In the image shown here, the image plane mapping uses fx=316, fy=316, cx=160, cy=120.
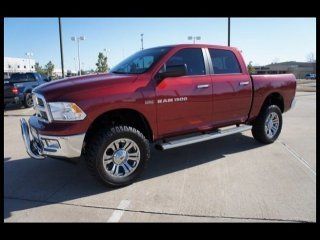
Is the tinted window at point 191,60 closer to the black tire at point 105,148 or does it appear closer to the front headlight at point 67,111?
the black tire at point 105,148

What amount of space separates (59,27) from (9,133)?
11177 millimetres

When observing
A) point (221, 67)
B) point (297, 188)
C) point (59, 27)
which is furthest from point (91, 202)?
point (59, 27)

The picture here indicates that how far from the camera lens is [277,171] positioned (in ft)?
16.3

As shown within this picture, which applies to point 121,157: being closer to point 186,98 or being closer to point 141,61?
point 186,98

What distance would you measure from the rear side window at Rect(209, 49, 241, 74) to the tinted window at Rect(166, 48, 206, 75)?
0.30 m

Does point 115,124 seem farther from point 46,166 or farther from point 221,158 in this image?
point 221,158

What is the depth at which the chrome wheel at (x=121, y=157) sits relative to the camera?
14.4ft

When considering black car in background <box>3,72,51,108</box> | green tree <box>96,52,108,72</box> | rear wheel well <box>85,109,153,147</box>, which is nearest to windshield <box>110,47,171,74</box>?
rear wheel well <box>85,109,153,147</box>

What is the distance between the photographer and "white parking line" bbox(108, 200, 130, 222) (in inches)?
141

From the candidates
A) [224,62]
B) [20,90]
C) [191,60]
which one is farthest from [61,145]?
[20,90]

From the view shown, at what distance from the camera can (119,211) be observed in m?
3.77

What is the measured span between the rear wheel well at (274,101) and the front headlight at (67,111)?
4123 millimetres

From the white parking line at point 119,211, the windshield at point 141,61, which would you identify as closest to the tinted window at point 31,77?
the windshield at point 141,61
